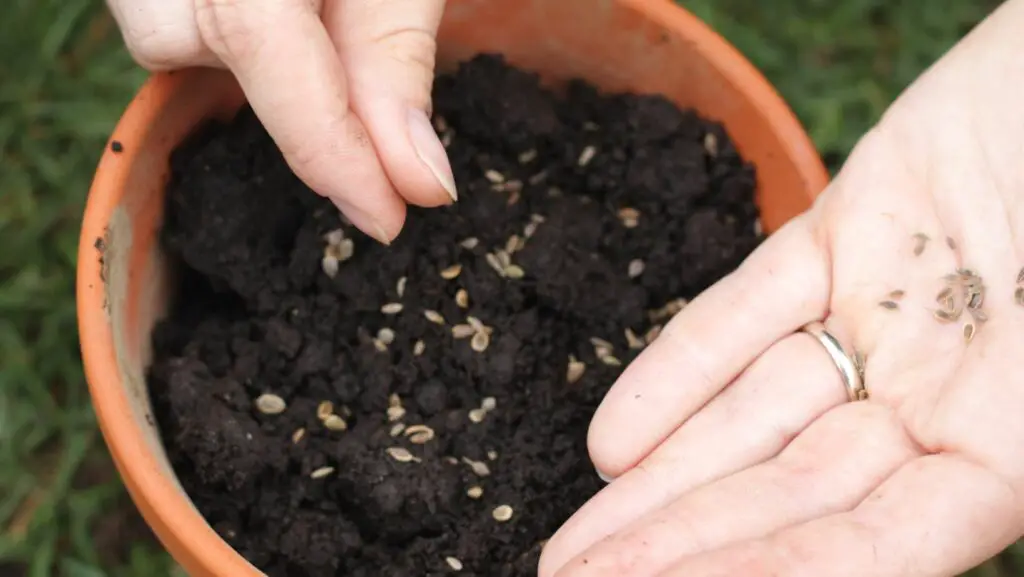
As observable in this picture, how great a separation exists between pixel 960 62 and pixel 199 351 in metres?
1.06

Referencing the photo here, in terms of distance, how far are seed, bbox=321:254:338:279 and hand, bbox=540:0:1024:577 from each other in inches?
16.1

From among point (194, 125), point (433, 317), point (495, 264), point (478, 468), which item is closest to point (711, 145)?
point (495, 264)

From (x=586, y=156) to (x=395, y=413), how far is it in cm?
48

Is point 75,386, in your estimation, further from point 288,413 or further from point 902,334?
point 902,334

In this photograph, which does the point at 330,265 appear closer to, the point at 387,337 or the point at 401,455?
the point at 387,337

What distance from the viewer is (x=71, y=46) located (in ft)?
6.61

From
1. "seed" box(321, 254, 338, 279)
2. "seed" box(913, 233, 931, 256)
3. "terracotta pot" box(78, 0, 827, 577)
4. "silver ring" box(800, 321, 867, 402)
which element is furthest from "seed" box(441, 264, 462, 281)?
"seed" box(913, 233, 931, 256)

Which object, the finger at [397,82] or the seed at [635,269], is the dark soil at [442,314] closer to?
the seed at [635,269]

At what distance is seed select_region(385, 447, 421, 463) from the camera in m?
1.30

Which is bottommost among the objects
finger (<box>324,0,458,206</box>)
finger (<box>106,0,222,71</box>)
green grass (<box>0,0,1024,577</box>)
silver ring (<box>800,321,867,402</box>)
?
green grass (<box>0,0,1024,577</box>)

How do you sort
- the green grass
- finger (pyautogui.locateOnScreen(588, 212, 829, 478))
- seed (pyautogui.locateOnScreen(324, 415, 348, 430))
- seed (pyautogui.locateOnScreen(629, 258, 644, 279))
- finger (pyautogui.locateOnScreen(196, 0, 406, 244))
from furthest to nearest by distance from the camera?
the green grass < seed (pyautogui.locateOnScreen(629, 258, 644, 279)) < seed (pyautogui.locateOnScreen(324, 415, 348, 430)) < finger (pyautogui.locateOnScreen(588, 212, 829, 478)) < finger (pyautogui.locateOnScreen(196, 0, 406, 244))

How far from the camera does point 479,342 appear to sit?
1.41 m

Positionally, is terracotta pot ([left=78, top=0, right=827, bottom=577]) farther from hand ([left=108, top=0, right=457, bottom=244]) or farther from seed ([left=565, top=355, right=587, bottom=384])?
seed ([left=565, top=355, right=587, bottom=384])

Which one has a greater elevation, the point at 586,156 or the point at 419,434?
the point at 586,156
